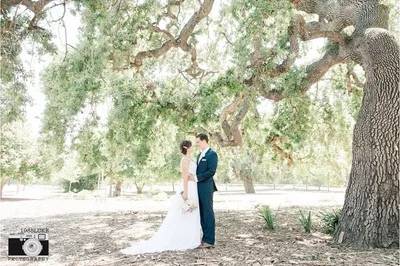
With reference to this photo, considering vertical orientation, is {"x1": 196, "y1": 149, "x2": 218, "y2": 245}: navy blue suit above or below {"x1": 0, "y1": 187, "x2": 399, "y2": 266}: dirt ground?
above

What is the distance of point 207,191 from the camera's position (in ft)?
24.0

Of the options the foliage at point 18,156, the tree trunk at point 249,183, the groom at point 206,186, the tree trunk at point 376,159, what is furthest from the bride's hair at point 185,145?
the tree trunk at point 249,183

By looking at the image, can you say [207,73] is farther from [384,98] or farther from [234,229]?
[384,98]

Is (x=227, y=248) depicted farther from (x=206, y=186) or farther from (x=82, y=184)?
(x=82, y=184)

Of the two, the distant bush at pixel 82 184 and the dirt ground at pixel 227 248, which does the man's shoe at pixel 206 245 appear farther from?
the distant bush at pixel 82 184

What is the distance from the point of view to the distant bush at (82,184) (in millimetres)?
46500

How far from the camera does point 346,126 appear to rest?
15.1 metres

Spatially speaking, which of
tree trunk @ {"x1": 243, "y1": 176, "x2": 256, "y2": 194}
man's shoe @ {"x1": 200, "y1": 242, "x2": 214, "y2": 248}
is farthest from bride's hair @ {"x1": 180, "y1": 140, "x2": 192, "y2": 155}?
tree trunk @ {"x1": 243, "y1": 176, "x2": 256, "y2": 194}

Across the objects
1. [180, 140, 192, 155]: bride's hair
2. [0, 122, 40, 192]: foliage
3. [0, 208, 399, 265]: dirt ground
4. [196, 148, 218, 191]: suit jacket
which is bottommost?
[0, 208, 399, 265]: dirt ground

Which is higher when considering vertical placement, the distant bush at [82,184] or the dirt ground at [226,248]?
the distant bush at [82,184]

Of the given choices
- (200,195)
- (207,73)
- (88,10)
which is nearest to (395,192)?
(200,195)

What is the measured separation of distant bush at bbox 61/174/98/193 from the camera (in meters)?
46.5

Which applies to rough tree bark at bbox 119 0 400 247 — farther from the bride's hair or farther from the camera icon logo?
the camera icon logo

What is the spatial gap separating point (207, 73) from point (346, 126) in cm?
544
